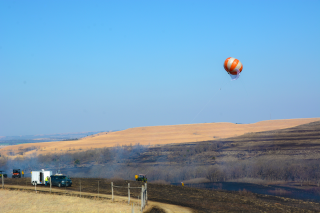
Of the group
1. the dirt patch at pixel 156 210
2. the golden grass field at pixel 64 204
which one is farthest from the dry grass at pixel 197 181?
the dirt patch at pixel 156 210

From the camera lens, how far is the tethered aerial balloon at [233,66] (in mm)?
41000

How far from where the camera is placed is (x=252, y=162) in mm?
79688

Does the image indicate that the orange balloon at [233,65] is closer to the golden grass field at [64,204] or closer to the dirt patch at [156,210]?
the golden grass field at [64,204]

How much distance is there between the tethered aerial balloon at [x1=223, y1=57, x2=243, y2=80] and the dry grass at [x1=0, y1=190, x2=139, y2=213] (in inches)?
845

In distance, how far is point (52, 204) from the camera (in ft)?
109

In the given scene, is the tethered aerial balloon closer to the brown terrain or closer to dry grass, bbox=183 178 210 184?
the brown terrain

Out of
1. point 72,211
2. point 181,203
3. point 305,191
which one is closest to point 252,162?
point 305,191

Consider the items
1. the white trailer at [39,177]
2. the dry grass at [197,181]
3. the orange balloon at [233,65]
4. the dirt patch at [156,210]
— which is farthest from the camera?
the dry grass at [197,181]

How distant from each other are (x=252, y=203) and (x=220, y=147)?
239 feet

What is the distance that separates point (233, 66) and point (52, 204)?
26909 mm

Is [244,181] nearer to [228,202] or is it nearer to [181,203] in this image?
[228,202]

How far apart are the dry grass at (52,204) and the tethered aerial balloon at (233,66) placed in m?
21.5

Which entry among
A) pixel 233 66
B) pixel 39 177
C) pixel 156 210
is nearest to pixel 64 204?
pixel 156 210

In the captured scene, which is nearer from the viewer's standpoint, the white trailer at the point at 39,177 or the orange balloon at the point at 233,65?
the orange balloon at the point at 233,65
